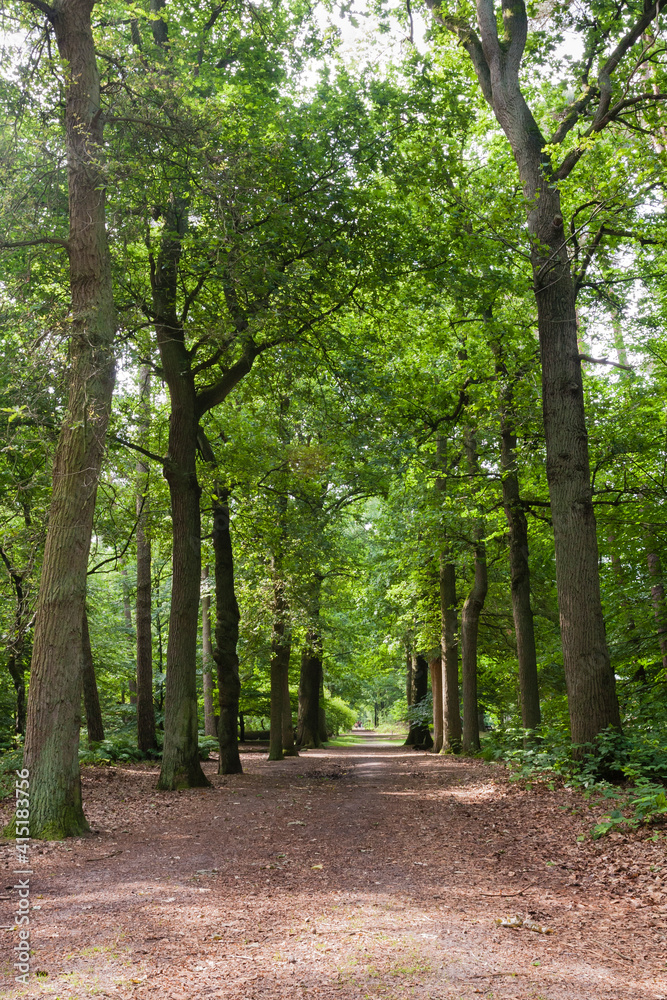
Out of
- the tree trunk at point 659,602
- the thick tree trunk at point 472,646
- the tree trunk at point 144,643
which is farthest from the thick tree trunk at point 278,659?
the tree trunk at point 659,602

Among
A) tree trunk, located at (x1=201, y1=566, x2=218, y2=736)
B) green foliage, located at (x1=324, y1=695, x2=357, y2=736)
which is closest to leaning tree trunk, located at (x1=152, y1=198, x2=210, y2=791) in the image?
tree trunk, located at (x1=201, y1=566, x2=218, y2=736)

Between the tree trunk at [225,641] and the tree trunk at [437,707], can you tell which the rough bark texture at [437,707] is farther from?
the tree trunk at [225,641]

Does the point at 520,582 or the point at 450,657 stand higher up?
the point at 520,582

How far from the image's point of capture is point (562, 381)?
920 cm

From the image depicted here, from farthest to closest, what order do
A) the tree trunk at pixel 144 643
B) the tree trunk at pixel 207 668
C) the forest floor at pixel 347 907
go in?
the tree trunk at pixel 207 668
the tree trunk at pixel 144 643
the forest floor at pixel 347 907

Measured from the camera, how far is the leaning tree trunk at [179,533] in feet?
34.2

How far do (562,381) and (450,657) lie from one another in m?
11.1

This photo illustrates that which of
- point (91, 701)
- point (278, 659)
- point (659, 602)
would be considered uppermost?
point (659, 602)

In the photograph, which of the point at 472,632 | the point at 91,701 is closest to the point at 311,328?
the point at 472,632

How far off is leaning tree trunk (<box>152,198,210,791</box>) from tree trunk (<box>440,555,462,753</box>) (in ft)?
30.2

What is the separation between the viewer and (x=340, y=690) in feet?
112

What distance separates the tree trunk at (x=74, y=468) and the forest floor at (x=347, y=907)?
0.66m

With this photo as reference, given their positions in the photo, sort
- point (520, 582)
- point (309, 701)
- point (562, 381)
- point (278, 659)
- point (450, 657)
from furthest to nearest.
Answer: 1. point (309, 701)
2. point (278, 659)
3. point (450, 657)
4. point (520, 582)
5. point (562, 381)

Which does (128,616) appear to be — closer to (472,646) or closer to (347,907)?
(472,646)
